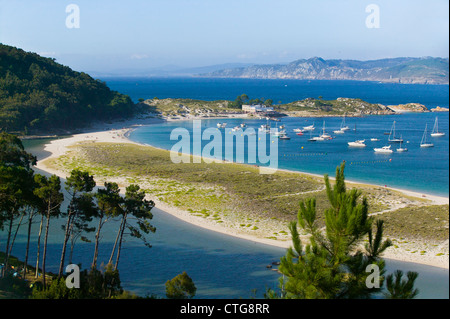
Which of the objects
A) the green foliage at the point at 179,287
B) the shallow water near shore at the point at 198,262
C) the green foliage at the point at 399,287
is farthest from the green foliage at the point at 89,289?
the green foliage at the point at 399,287

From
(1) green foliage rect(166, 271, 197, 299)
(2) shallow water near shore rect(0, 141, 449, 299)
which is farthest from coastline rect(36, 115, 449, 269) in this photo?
(1) green foliage rect(166, 271, 197, 299)

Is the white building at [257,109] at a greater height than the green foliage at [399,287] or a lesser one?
greater

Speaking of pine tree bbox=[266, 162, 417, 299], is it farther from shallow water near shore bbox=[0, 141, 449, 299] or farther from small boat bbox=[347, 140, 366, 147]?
small boat bbox=[347, 140, 366, 147]

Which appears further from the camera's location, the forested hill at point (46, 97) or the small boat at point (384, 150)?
the forested hill at point (46, 97)

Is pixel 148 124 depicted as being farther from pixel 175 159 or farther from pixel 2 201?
pixel 2 201

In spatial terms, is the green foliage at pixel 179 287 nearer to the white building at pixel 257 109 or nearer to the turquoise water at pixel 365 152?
the turquoise water at pixel 365 152
